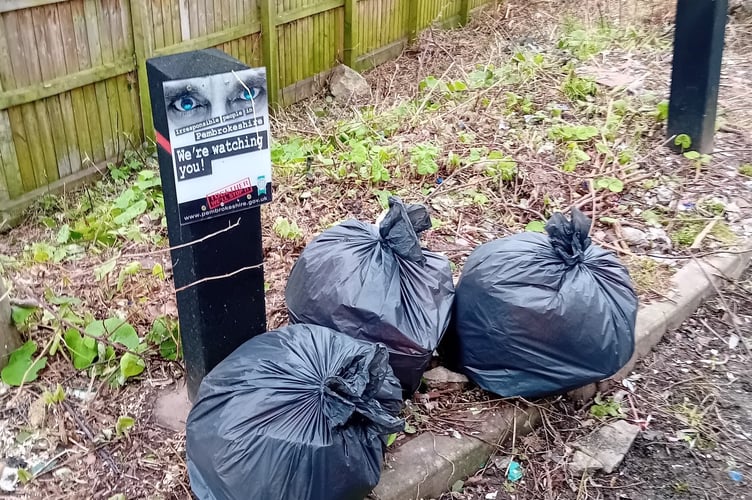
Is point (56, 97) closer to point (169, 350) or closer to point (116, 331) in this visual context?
point (116, 331)

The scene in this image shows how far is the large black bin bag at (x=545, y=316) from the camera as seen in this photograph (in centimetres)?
261

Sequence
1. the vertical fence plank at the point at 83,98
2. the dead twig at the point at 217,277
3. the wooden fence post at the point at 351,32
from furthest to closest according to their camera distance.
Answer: the wooden fence post at the point at 351,32 → the vertical fence plank at the point at 83,98 → the dead twig at the point at 217,277

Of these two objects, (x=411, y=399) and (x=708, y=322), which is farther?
(x=708, y=322)

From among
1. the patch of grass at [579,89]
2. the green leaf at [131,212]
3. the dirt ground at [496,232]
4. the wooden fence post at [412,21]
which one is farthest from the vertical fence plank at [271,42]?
the patch of grass at [579,89]

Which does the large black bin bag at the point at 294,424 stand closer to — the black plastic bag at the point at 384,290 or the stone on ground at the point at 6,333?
the black plastic bag at the point at 384,290

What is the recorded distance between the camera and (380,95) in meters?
6.77

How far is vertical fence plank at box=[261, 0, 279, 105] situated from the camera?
584cm

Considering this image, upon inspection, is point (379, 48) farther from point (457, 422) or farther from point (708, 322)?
point (457, 422)

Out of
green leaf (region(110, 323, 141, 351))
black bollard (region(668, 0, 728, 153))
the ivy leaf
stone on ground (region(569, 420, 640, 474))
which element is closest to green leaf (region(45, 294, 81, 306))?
the ivy leaf

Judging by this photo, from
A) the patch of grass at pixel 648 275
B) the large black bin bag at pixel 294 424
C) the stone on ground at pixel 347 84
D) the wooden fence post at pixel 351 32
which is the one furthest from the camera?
the wooden fence post at pixel 351 32

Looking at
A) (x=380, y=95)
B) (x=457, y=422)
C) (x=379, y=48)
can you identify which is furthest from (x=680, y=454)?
(x=379, y=48)

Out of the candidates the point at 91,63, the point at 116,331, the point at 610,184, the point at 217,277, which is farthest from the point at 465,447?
the point at 91,63

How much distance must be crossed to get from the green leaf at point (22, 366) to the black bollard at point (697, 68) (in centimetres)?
427

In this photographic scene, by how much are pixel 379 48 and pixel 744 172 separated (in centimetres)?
418
